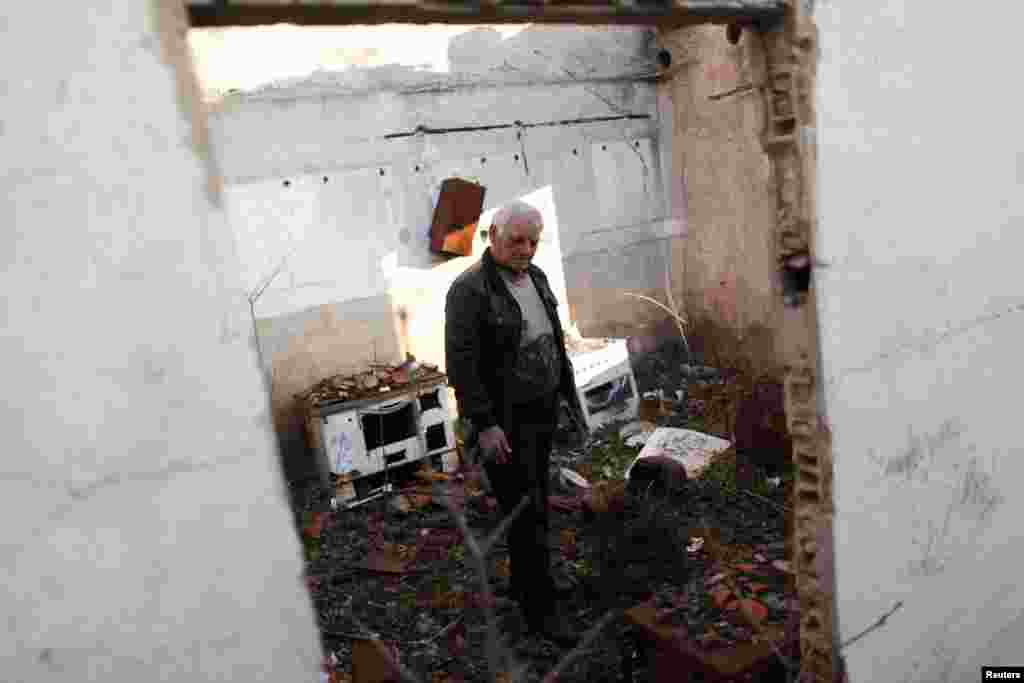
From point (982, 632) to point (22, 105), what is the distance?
11.8 ft

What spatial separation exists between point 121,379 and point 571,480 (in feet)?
14.5

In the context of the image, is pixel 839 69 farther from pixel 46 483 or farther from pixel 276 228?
pixel 276 228

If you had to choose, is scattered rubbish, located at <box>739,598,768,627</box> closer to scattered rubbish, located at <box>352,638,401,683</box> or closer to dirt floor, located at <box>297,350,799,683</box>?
dirt floor, located at <box>297,350,799,683</box>

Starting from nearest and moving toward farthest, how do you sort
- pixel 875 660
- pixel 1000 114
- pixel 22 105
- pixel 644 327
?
pixel 22 105 < pixel 875 660 < pixel 1000 114 < pixel 644 327

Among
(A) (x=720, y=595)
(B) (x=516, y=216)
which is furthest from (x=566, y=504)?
(B) (x=516, y=216)

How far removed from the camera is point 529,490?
326 cm

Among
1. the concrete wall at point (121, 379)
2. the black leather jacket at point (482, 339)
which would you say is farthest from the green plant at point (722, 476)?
the concrete wall at point (121, 379)

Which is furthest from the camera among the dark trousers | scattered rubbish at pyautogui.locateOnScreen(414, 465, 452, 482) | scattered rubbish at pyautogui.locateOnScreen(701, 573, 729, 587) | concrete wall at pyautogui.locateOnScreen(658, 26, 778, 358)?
concrete wall at pyautogui.locateOnScreen(658, 26, 778, 358)

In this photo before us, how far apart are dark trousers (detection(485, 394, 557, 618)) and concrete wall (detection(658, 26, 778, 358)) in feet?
13.4

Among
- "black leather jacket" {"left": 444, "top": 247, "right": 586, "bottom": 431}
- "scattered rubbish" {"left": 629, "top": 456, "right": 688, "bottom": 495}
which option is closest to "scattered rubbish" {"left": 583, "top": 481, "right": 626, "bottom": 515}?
"scattered rubbish" {"left": 629, "top": 456, "right": 688, "bottom": 495}

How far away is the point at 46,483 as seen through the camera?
1.26m

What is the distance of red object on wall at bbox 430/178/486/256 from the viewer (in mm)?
6422

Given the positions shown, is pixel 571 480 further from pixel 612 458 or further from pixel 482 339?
pixel 482 339

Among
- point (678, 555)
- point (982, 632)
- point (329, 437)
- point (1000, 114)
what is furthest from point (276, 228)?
point (982, 632)
